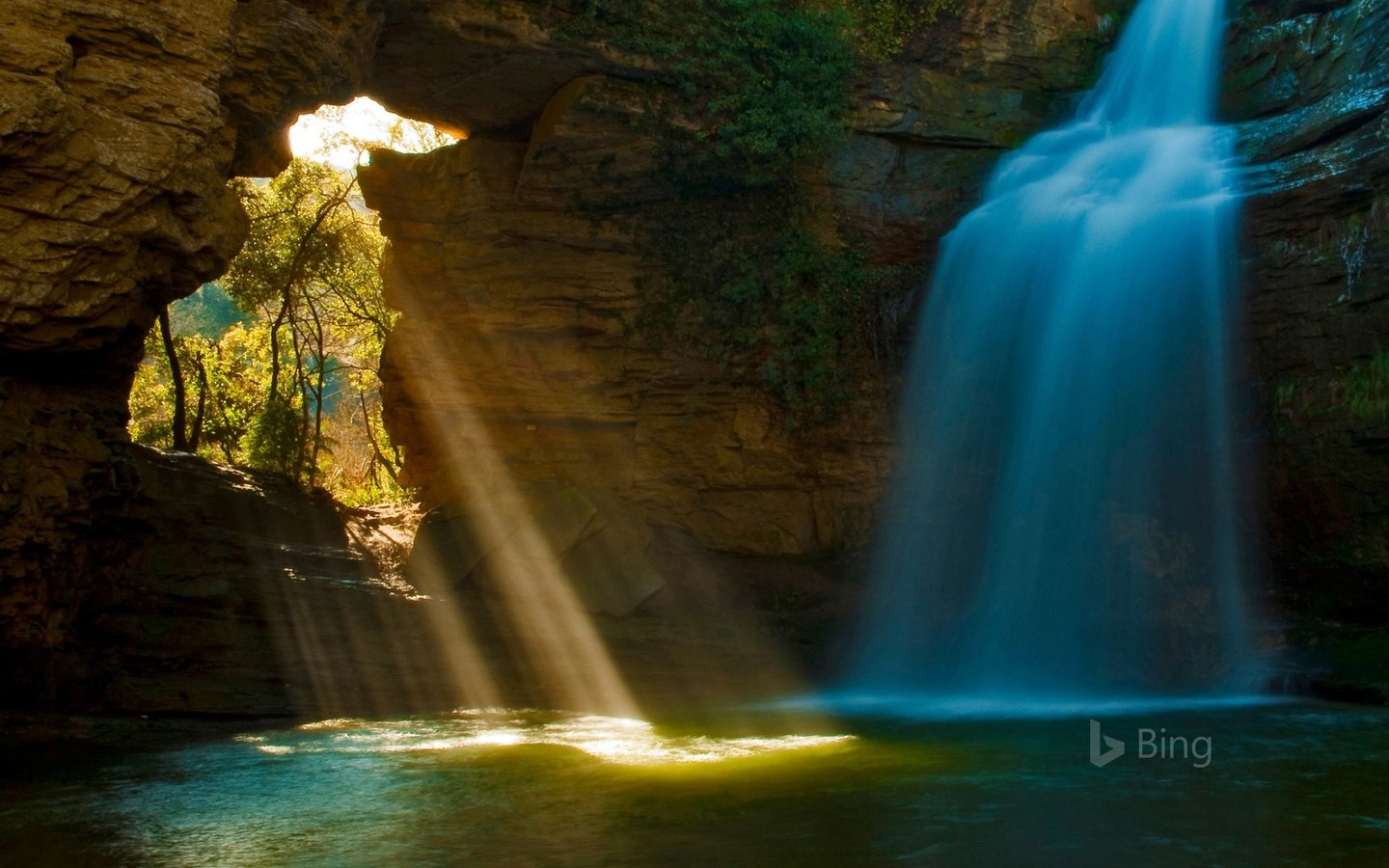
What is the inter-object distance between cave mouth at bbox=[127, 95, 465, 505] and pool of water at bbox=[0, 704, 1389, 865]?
11.9 m

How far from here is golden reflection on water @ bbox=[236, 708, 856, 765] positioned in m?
9.10

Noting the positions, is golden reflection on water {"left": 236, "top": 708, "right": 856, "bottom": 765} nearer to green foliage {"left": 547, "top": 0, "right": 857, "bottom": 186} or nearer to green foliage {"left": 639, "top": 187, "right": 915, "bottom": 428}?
green foliage {"left": 639, "top": 187, "right": 915, "bottom": 428}

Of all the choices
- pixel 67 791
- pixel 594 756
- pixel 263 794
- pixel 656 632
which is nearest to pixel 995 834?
pixel 594 756

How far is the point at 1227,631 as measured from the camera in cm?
1245

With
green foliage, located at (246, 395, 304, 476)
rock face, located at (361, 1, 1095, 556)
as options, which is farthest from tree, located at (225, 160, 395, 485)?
rock face, located at (361, 1, 1095, 556)

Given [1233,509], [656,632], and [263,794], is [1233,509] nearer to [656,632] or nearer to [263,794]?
[656,632]

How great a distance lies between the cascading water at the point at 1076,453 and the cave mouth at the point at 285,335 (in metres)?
9.50

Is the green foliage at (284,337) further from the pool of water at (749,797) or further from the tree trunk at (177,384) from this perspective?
the pool of water at (749,797)

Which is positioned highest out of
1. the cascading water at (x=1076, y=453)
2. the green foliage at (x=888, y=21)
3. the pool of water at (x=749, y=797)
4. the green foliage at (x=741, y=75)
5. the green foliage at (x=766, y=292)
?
the green foliage at (x=888, y=21)

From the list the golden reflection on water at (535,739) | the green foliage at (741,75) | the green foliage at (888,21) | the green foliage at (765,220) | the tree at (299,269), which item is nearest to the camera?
the golden reflection on water at (535,739)

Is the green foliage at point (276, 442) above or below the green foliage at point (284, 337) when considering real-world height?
below

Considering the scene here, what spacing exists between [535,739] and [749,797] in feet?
10.8

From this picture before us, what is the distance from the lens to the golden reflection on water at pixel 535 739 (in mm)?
9102

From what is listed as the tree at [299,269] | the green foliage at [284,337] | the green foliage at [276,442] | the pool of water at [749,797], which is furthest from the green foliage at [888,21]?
the green foliage at [276,442]
